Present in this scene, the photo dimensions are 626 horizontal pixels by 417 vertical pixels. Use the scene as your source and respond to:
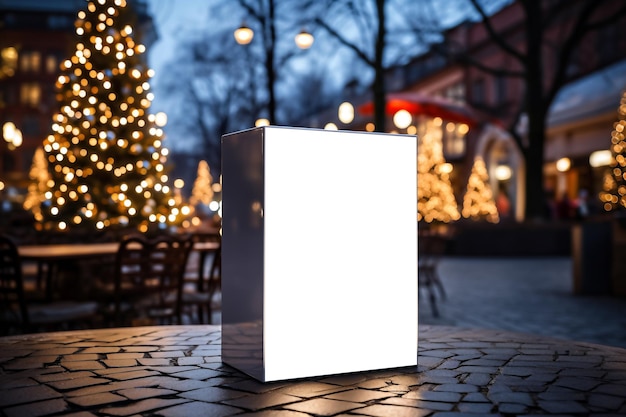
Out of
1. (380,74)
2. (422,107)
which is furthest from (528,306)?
(422,107)

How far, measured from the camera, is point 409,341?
2.94m

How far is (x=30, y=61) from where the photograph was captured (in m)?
69.5

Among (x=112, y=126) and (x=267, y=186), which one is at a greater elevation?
(x=112, y=126)

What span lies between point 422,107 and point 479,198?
10047mm

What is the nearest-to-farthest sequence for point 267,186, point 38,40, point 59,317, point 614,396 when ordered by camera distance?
point 614,396 → point 267,186 → point 59,317 → point 38,40

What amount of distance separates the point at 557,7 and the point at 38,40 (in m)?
57.3

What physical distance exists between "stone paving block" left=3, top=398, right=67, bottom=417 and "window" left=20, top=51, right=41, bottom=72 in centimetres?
7237

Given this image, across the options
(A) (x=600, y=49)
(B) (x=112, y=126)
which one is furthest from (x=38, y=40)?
(B) (x=112, y=126)

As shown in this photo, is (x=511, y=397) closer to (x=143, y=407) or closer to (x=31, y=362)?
(x=143, y=407)

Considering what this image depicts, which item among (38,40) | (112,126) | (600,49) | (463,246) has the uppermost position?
(38,40)

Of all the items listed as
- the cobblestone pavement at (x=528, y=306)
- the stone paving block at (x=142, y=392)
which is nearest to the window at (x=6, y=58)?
the cobblestone pavement at (x=528, y=306)

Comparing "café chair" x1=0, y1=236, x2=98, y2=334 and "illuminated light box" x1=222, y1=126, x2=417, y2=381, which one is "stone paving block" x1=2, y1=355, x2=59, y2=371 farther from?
"café chair" x1=0, y1=236, x2=98, y2=334

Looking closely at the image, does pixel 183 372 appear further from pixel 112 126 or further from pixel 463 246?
pixel 463 246

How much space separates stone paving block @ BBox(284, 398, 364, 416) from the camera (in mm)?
2271
